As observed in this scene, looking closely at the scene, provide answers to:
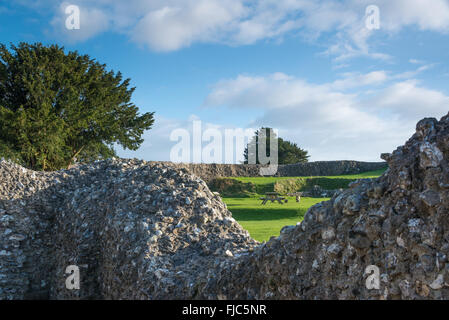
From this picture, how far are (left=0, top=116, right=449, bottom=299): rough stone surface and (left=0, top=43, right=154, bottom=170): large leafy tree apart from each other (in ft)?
51.4

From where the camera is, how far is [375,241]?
276 centimetres

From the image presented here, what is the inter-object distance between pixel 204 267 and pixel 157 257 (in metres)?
0.67

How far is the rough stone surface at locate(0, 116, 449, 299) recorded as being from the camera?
8.61 ft

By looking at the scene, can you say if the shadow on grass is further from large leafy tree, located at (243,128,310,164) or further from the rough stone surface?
large leafy tree, located at (243,128,310,164)

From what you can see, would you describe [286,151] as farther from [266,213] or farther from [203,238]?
[203,238]

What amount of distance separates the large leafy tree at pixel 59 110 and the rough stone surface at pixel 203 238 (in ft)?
51.4

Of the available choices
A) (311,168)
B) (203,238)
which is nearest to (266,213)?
(203,238)

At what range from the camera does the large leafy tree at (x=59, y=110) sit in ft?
70.3

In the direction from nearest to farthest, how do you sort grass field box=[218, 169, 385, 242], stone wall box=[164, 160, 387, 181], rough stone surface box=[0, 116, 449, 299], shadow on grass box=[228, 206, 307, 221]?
rough stone surface box=[0, 116, 449, 299] → grass field box=[218, 169, 385, 242] → shadow on grass box=[228, 206, 307, 221] → stone wall box=[164, 160, 387, 181]

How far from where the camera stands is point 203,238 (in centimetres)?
489

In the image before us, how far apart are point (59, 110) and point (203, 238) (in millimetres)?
21915

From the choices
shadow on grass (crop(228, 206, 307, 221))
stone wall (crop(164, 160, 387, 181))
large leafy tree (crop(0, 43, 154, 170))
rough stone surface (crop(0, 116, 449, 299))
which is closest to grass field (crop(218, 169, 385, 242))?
shadow on grass (crop(228, 206, 307, 221))

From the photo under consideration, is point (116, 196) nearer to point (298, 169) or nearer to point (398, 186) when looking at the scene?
point (398, 186)

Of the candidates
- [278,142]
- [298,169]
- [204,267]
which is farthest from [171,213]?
[278,142]
